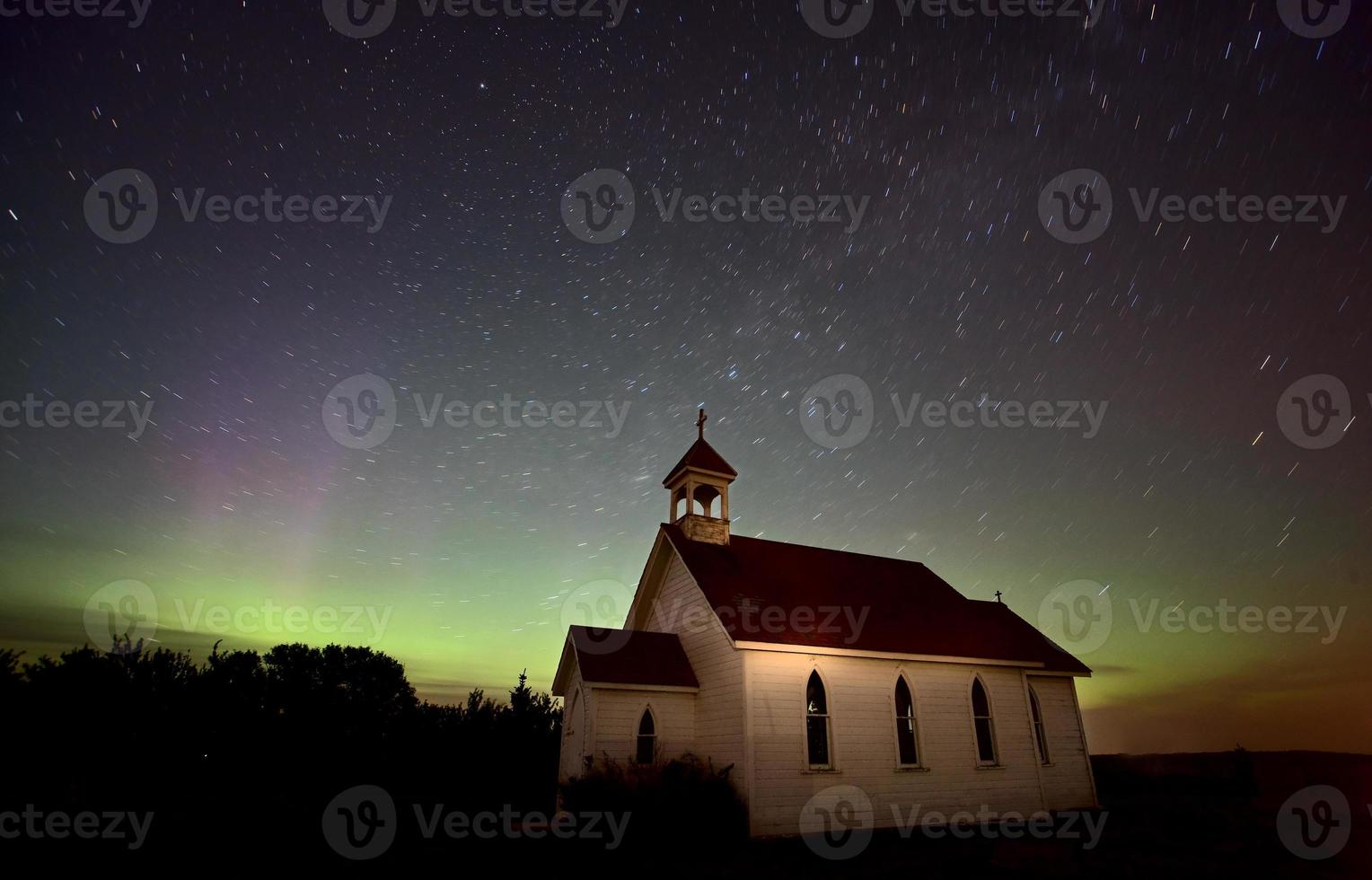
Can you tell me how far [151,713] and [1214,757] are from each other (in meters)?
59.5

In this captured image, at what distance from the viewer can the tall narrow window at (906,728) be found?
1866cm

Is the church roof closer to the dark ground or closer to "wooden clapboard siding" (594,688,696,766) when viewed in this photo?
"wooden clapboard siding" (594,688,696,766)

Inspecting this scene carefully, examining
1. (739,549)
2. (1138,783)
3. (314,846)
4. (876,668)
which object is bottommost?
(314,846)

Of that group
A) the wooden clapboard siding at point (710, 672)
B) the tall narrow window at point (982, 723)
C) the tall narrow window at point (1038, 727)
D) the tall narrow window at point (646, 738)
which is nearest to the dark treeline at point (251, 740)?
the tall narrow window at point (646, 738)

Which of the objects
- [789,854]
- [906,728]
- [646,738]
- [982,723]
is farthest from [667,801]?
[982,723]

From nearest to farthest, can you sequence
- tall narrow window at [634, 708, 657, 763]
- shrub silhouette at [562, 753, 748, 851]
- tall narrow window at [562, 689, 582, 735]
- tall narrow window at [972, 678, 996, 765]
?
1. shrub silhouette at [562, 753, 748, 851]
2. tall narrow window at [634, 708, 657, 763]
3. tall narrow window at [562, 689, 582, 735]
4. tall narrow window at [972, 678, 996, 765]

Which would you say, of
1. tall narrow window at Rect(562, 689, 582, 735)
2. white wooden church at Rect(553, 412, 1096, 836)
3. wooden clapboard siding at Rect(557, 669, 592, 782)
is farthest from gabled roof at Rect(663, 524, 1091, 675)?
tall narrow window at Rect(562, 689, 582, 735)

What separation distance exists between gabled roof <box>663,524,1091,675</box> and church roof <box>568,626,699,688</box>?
7.42ft

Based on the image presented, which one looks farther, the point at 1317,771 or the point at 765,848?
the point at 1317,771

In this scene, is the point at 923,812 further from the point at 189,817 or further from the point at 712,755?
the point at 189,817

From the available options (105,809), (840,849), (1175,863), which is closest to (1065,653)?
(1175,863)

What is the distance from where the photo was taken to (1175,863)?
12617mm

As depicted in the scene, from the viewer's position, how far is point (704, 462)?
23016 mm

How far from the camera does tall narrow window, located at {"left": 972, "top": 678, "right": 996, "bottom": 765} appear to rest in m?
20.0
